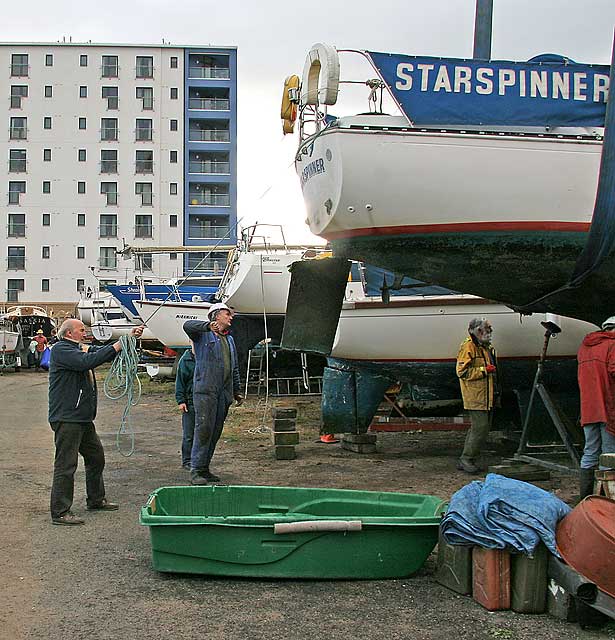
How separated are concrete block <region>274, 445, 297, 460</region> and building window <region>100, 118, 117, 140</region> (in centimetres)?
5197

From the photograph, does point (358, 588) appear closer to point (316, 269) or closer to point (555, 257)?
point (555, 257)

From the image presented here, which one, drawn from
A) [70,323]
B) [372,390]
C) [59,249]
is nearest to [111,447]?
[372,390]

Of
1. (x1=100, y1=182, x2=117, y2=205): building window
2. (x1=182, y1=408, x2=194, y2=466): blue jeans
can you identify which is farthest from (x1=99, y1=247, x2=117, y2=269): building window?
(x1=182, y1=408, x2=194, y2=466): blue jeans

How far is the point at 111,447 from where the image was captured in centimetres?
1117

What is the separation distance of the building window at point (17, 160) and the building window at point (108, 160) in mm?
5340

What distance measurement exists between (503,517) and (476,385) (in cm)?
421

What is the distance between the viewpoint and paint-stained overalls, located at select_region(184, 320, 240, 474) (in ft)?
26.7

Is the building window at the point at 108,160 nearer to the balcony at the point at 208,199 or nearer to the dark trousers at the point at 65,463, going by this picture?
the balcony at the point at 208,199

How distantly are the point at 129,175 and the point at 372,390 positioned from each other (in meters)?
49.8

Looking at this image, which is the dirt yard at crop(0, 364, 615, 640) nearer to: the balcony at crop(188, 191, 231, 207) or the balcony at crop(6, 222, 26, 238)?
the balcony at crop(188, 191, 231, 207)

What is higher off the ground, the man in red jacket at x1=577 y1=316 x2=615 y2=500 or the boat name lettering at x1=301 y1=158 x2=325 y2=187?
the boat name lettering at x1=301 y1=158 x2=325 y2=187

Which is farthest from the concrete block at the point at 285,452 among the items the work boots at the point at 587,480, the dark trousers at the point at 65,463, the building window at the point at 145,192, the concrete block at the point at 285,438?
the building window at the point at 145,192

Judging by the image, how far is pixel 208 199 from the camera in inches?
2247

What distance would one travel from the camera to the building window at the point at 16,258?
5706 centimetres
